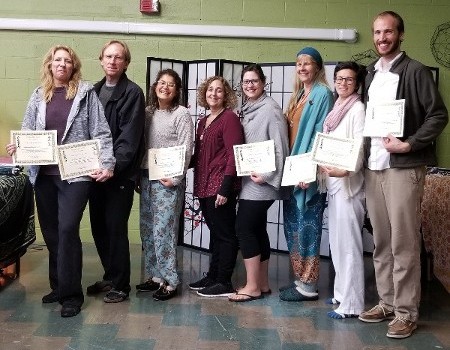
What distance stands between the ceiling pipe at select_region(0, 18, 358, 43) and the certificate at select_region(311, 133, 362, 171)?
2.30m

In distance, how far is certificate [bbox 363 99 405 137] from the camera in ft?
8.56

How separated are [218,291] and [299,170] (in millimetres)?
915

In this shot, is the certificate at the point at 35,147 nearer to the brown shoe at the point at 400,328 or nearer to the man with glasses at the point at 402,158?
the man with glasses at the point at 402,158

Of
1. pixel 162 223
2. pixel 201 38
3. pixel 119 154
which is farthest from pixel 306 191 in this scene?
pixel 201 38

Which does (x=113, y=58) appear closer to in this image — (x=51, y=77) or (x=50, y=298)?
(x=51, y=77)

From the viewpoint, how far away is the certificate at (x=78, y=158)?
2891 millimetres

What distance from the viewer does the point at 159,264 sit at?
3312mm

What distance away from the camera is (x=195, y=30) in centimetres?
491

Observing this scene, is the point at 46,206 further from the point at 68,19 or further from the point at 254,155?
the point at 68,19

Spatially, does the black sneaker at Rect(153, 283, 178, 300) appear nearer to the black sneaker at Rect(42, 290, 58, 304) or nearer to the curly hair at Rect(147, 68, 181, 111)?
the black sneaker at Rect(42, 290, 58, 304)

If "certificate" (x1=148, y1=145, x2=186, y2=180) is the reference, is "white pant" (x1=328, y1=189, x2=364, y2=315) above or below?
below

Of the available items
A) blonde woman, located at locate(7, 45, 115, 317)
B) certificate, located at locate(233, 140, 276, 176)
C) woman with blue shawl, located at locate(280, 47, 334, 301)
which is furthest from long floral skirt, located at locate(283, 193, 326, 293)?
blonde woman, located at locate(7, 45, 115, 317)

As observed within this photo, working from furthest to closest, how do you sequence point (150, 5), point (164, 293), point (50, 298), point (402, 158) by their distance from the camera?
1. point (150, 5)
2. point (164, 293)
3. point (50, 298)
4. point (402, 158)

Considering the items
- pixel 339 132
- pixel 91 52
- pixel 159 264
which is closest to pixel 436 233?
pixel 339 132
